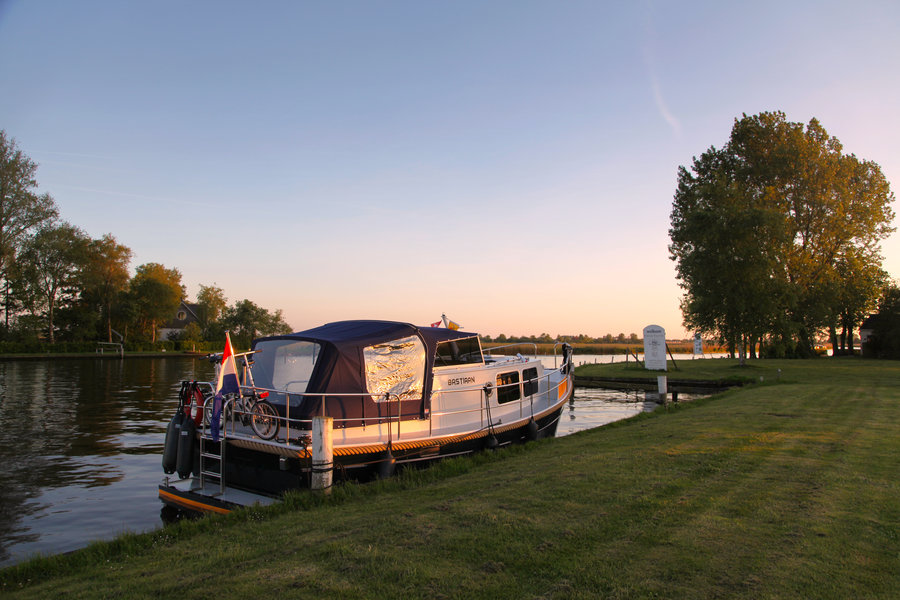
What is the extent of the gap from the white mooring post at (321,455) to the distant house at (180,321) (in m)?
92.7

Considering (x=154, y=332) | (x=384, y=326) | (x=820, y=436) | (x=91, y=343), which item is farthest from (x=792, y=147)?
(x=154, y=332)

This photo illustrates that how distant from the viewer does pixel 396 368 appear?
419 inches

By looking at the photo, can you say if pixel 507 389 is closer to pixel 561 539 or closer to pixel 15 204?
pixel 561 539

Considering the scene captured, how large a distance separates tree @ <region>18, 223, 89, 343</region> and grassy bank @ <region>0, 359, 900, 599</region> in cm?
7328

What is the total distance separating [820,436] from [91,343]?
266ft

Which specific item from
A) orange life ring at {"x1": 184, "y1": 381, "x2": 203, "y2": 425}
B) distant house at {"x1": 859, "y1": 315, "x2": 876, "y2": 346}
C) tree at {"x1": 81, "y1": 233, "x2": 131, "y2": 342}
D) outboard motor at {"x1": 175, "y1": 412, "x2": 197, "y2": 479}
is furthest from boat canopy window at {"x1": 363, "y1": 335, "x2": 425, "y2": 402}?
tree at {"x1": 81, "y1": 233, "x2": 131, "y2": 342}

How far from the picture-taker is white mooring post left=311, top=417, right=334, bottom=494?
26.4 ft

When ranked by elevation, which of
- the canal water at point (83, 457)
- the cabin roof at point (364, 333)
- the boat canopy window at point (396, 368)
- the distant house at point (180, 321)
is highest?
the distant house at point (180, 321)

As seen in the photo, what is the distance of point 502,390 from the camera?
556 inches

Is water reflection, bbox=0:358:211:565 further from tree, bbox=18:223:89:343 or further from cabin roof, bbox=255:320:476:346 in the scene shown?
tree, bbox=18:223:89:343

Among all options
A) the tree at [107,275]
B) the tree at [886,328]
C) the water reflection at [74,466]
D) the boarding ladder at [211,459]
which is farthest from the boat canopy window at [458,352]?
the tree at [107,275]

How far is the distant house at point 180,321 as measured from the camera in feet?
309

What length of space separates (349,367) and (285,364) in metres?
1.52

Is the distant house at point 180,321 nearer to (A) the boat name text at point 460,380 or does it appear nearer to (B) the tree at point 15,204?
(B) the tree at point 15,204
